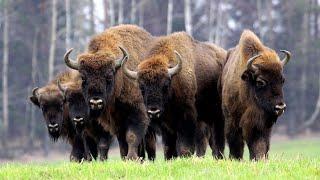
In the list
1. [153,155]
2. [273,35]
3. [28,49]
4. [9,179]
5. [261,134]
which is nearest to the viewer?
[9,179]

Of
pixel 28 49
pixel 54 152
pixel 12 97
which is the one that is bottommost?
pixel 54 152

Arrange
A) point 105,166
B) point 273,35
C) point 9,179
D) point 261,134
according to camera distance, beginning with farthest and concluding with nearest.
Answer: point 273,35 → point 261,134 → point 105,166 → point 9,179

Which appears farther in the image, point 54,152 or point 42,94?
point 54,152

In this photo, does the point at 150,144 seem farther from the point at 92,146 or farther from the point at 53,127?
the point at 53,127

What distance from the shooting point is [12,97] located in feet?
151

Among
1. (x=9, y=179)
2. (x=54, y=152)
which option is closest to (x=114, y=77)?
(x=9, y=179)

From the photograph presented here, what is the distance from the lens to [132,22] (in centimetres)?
4859

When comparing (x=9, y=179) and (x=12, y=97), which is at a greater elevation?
(x=9, y=179)

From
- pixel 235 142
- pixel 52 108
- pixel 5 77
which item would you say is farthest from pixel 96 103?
pixel 5 77

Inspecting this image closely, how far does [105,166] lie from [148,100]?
8.43 ft

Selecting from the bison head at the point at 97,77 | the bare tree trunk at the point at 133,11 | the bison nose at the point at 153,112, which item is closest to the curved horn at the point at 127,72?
the bison head at the point at 97,77

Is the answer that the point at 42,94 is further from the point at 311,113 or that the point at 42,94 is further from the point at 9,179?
the point at 311,113

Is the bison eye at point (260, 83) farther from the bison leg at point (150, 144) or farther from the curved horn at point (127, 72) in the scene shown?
the bison leg at point (150, 144)

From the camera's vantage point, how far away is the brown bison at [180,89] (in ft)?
43.3
